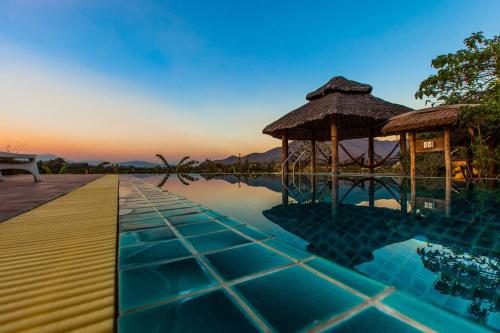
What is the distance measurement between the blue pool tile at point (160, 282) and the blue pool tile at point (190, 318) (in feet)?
0.30

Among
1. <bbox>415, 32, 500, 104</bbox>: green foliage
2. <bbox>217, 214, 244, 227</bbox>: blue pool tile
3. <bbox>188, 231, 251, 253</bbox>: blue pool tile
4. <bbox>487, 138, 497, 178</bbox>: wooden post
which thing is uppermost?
<bbox>415, 32, 500, 104</bbox>: green foliage

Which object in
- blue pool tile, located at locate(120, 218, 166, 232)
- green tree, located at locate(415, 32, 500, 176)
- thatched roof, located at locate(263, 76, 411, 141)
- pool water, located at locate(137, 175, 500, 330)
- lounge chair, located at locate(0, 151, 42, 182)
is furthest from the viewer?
thatched roof, located at locate(263, 76, 411, 141)

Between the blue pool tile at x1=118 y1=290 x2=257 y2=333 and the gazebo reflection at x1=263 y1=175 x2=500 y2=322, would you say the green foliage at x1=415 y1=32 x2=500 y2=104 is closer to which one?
the gazebo reflection at x1=263 y1=175 x2=500 y2=322

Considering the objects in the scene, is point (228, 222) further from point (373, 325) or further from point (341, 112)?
point (341, 112)

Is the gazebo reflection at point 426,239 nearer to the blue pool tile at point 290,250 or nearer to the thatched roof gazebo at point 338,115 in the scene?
the blue pool tile at point 290,250

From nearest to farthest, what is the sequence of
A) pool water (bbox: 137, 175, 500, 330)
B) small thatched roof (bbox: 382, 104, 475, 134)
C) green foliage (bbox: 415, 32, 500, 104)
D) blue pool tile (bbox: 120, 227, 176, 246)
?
pool water (bbox: 137, 175, 500, 330), blue pool tile (bbox: 120, 227, 176, 246), small thatched roof (bbox: 382, 104, 475, 134), green foliage (bbox: 415, 32, 500, 104)

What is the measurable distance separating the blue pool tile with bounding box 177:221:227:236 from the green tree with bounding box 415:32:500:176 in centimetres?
917

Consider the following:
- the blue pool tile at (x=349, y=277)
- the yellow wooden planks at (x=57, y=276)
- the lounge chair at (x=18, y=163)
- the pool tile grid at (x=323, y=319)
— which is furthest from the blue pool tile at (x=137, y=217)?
the lounge chair at (x=18, y=163)

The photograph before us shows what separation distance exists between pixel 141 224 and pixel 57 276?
1.16 meters

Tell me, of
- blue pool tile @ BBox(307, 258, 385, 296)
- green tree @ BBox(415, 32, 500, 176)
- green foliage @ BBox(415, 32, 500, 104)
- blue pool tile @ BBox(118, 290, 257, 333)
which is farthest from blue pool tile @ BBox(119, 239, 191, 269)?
green foliage @ BBox(415, 32, 500, 104)

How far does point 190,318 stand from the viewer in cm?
78

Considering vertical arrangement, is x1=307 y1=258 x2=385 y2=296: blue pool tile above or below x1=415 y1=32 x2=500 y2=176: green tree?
below

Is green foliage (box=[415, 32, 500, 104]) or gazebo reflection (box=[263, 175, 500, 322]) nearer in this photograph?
gazebo reflection (box=[263, 175, 500, 322])

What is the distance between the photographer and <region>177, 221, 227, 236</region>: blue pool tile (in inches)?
79.4
